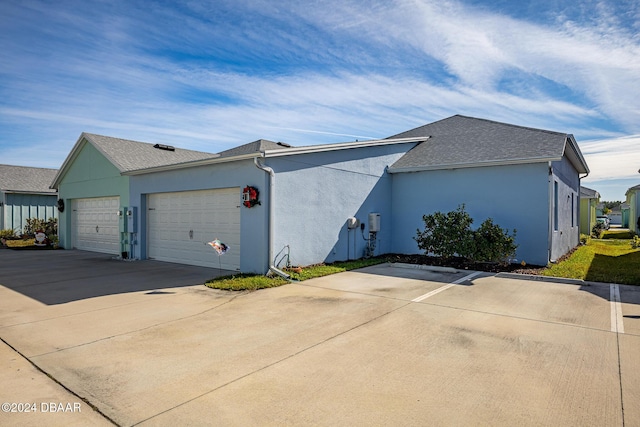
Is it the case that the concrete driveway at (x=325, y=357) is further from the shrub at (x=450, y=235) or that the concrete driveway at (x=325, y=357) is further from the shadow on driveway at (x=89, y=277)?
the shrub at (x=450, y=235)

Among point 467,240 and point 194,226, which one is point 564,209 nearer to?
point 467,240

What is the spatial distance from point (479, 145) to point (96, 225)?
15132 mm

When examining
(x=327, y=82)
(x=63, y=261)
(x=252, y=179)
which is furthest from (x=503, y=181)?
(x=63, y=261)

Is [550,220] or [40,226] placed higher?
[550,220]

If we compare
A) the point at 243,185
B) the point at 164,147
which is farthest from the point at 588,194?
the point at 164,147

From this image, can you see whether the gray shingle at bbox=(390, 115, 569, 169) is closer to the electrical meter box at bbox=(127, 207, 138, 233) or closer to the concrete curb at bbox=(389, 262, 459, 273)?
the concrete curb at bbox=(389, 262, 459, 273)

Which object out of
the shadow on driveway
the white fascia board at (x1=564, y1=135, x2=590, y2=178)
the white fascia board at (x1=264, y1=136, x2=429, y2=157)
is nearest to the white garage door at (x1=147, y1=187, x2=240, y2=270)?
the shadow on driveway

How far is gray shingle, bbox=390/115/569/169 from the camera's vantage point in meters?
10.6

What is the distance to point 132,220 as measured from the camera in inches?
490

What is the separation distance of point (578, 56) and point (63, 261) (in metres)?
16.2

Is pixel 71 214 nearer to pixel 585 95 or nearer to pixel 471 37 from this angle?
pixel 471 37

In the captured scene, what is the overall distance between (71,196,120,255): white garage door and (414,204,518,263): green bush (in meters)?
11.4

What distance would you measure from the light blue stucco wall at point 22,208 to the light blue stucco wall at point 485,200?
66.3ft
